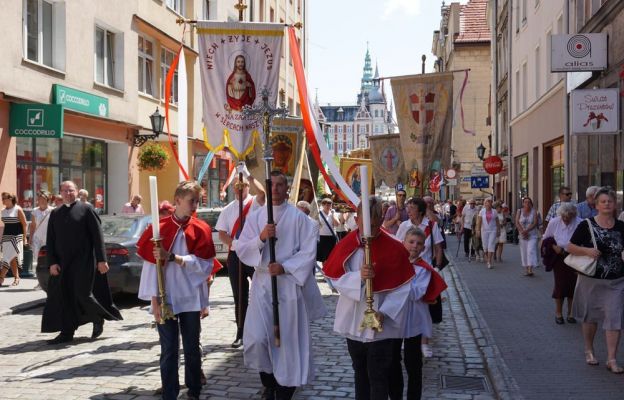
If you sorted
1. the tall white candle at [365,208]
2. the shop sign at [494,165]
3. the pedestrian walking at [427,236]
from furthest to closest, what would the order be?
1. the shop sign at [494,165]
2. the pedestrian walking at [427,236]
3. the tall white candle at [365,208]

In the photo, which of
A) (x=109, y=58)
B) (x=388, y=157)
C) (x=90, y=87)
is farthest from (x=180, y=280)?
(x=388, y=157)

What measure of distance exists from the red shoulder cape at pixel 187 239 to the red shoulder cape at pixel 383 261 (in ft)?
4.46

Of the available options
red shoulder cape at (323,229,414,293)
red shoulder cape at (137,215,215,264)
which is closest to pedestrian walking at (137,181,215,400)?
red shoulder cape at (137,215,215,264)

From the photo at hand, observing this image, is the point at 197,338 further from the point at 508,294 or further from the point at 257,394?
the point at 508,294

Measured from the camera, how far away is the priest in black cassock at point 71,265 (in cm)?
865

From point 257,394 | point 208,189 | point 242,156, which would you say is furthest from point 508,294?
point 208,189

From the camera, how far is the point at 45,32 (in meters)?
17.5

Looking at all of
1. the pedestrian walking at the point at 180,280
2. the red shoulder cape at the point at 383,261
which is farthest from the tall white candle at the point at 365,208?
the pedestrian walking at the point at 180,280

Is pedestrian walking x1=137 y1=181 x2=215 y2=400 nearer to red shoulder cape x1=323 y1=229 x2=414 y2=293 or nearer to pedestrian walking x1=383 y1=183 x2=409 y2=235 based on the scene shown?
red shoulder cape x1=323 y1=229 x2=414 y2=293

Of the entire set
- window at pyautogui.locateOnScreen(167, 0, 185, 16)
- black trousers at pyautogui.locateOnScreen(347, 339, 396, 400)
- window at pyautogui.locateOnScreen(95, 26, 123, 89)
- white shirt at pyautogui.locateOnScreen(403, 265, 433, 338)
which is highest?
window at pyautogui.locateOnScreen(167, 0, 185, 16)

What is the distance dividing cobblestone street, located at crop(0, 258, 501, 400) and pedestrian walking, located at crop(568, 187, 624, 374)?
4.04ft

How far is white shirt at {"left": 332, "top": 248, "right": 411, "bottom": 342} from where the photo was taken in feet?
16.0

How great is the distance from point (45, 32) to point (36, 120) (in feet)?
9.10

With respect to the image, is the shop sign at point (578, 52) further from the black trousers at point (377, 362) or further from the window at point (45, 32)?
the black trousers at point (377, 362)
